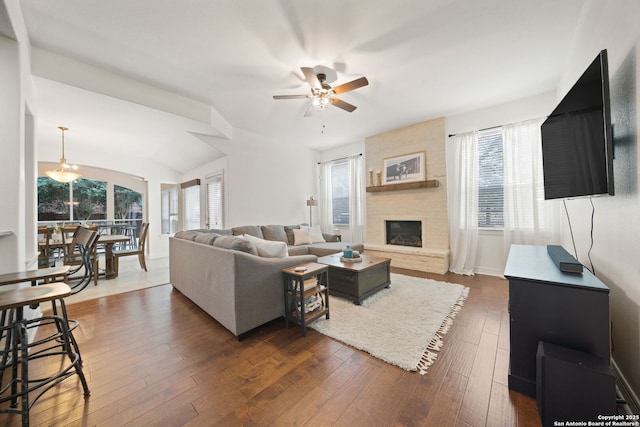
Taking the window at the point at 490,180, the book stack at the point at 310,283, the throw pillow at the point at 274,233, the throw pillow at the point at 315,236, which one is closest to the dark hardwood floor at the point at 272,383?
the book stack at the point at 310,283

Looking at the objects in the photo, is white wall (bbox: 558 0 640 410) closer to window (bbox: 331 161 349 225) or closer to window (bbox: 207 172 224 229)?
window (bbox: 331 161 349 225)

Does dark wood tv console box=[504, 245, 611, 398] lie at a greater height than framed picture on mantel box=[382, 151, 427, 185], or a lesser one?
lesser

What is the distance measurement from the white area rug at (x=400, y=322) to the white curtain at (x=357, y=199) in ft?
7.73

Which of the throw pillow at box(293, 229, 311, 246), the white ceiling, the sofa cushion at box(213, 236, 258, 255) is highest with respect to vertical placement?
the white ceiling

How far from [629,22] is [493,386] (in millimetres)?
2254

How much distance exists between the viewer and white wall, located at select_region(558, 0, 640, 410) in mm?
1192

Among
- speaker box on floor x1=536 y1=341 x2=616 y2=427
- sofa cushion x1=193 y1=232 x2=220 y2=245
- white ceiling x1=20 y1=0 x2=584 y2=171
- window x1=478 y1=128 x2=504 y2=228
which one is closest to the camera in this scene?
speaker box on floor x1=536 y1=341 x2=616 y2=427

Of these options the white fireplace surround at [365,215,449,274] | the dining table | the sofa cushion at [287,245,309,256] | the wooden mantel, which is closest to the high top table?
the dining table

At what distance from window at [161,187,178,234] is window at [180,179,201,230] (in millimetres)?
442

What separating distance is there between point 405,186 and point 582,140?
9.82ft

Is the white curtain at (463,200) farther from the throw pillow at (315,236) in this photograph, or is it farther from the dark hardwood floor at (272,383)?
the throw pillow at (315,236)

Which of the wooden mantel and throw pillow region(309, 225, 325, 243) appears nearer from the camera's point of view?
the wooden mantel

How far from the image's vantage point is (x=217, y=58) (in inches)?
97.2

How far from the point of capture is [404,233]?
→ 4793 millimetres
